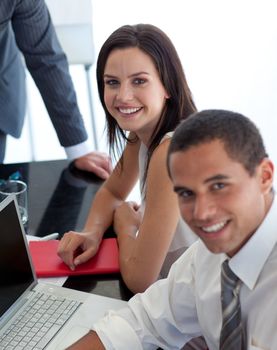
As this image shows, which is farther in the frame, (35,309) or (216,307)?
(35,309)

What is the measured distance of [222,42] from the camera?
9.47 ft

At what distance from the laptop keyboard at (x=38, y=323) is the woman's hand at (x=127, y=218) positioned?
29 centimetres

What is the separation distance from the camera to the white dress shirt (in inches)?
34.7

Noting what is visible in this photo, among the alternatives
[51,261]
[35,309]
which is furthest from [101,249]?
[35,309]

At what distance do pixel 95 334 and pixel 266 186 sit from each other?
459 mm

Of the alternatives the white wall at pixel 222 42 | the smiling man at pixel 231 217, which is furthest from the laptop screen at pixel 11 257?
the white wall at pixel 222 42

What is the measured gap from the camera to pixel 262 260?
34.8 inches

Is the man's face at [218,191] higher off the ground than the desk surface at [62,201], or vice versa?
the man's face at [218,191]

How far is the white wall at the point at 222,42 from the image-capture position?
281 centimetres

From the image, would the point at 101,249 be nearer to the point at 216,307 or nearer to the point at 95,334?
the point at 95,334

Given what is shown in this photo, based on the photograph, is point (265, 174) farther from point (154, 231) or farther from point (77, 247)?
point (77, 247)

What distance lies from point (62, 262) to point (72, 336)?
0.86 feet

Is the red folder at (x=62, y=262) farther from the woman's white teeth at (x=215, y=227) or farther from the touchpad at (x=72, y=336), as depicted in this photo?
the woman's white teeth at (x=215, y=227)

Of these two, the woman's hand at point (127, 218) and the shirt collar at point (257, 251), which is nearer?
the shirt collar at point (257, 251)
